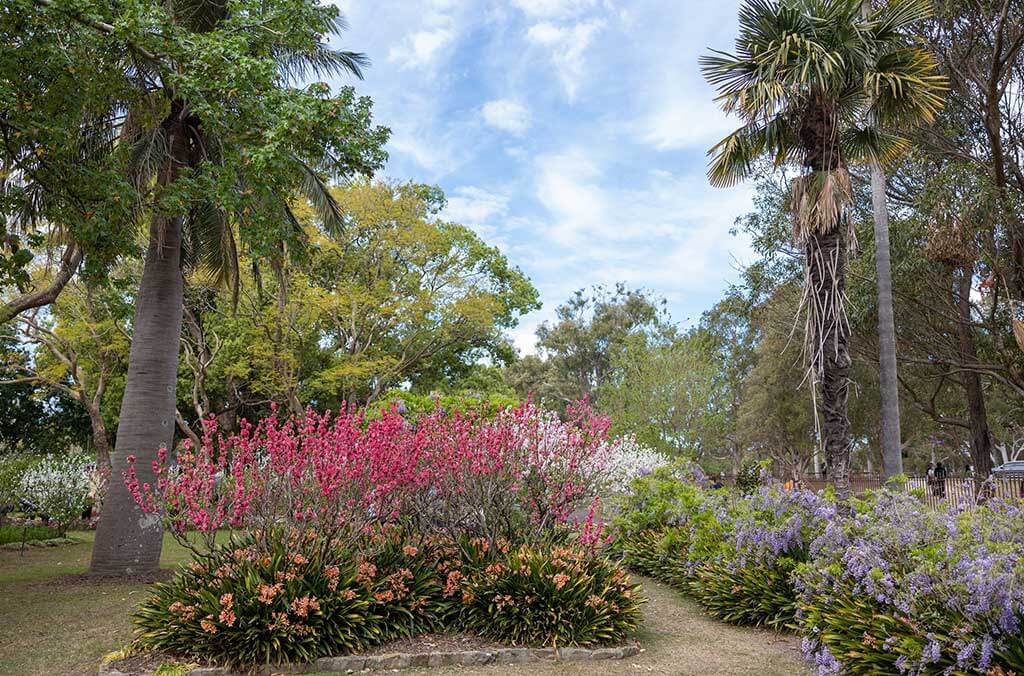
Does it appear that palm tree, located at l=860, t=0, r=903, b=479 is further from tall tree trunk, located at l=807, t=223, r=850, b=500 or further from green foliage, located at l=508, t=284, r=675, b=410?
green foliage, located at l=508, t=284, r=675, b=410

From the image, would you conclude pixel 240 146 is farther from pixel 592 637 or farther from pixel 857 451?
pixel 857 451

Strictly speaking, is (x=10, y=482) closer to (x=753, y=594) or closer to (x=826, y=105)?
(x=753, y=594)

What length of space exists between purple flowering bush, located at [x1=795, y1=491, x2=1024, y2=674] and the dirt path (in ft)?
1.14

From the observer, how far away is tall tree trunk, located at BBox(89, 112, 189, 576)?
32.3 feet

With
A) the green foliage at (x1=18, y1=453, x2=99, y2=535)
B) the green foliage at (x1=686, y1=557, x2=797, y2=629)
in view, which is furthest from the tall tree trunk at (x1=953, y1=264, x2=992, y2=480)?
the green foliage at (x1=18, y1=453, x2=99, y2=535)

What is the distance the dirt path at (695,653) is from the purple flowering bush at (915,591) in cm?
35

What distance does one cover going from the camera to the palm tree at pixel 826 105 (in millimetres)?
9688

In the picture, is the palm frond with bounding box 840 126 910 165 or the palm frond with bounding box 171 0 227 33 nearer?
the palm frond with bounding box 171 0 227 33

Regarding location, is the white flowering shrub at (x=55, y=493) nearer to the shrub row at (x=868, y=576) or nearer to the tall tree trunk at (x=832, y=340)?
the shrub row at (x=868, y=576)

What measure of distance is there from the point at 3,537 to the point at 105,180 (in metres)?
9.93

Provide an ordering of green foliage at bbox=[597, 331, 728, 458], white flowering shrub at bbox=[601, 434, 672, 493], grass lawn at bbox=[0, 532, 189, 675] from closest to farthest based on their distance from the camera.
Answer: grass lawn at bbox=[0, 532, 189, 675], white flowering shrub at bbox=[601, 434, 672, 493], green foliage at bbox=[597, 331, 728, 458]

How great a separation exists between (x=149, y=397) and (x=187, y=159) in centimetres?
374

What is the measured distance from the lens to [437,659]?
228 inches

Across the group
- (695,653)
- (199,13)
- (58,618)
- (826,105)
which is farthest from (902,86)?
(58,618)
